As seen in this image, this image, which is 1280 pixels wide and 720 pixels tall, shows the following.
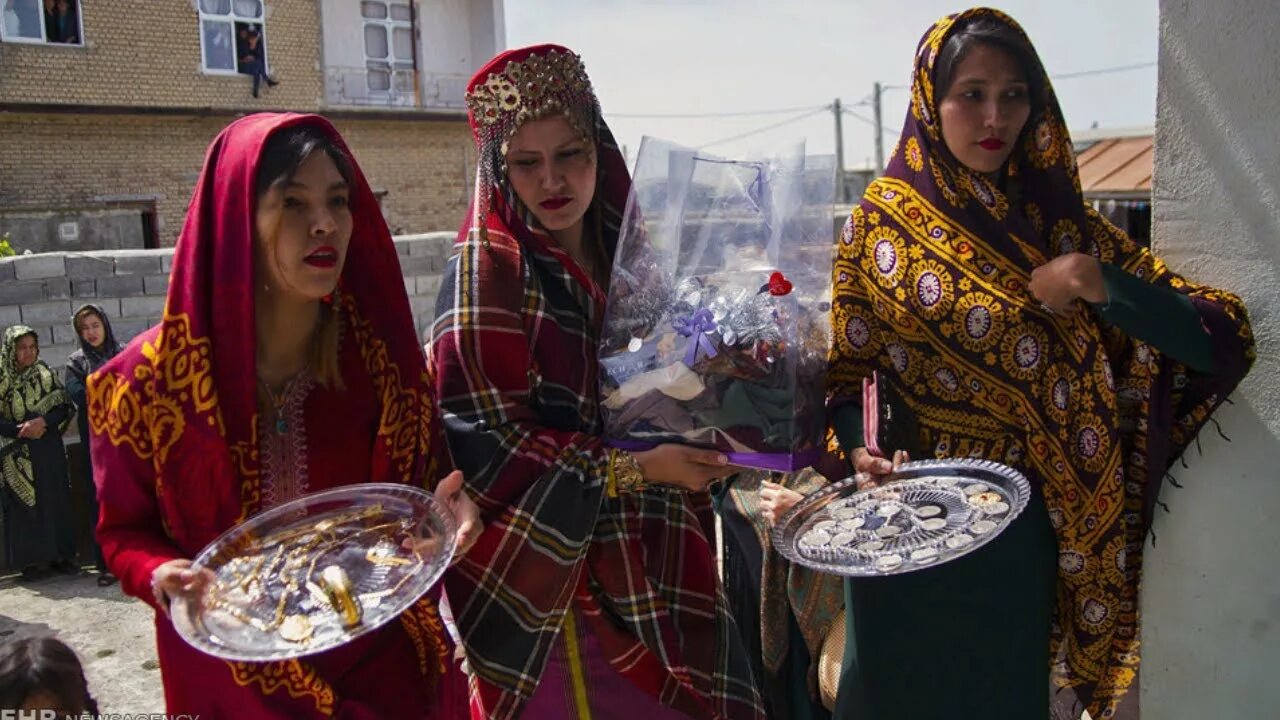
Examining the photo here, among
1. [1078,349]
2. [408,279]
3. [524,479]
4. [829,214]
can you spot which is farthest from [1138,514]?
[408,279]

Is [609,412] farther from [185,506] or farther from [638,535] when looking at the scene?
[185,506]

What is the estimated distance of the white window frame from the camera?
792 inches

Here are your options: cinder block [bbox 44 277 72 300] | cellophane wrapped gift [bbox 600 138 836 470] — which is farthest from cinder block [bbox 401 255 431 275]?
cellophane wrapped gift [bbox 600 138 836 470]

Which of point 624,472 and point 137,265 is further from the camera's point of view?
point 137,265

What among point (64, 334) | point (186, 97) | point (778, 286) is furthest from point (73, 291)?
point (186, 97)

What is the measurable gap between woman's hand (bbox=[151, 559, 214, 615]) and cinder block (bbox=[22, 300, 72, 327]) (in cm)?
677

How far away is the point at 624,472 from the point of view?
6.92ft

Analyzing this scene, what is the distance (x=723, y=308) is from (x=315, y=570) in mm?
851

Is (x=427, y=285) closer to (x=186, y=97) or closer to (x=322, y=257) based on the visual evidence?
(x=322, y=257)

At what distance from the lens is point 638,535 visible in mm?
2275

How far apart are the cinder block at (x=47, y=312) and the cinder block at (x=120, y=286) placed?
244 mm

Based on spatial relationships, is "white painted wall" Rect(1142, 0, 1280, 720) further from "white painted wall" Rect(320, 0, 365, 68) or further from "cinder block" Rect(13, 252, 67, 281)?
"white painted wall" Rect(320, 0, 365, 68)

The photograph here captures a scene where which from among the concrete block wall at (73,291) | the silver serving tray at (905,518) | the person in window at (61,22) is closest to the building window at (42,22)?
the person in window at (61,22)

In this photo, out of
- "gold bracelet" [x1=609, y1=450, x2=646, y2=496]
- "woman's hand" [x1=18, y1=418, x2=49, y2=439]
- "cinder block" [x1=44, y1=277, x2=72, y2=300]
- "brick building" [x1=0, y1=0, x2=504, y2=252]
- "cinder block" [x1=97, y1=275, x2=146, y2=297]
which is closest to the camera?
"gold bracelet" [x1=609, y1=450, x2=646, y2=496]
